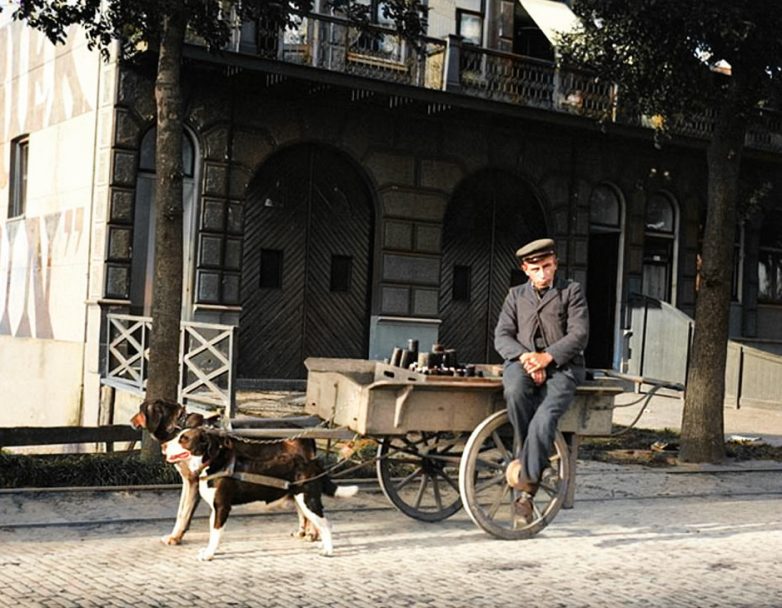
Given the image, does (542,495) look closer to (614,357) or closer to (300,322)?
(300,322)

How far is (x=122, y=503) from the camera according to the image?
8.69 meters

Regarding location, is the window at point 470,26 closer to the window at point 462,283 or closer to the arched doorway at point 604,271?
the arched doorway at point 604,271

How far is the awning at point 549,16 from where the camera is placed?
19.9 metres

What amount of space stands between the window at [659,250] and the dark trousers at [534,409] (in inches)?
607

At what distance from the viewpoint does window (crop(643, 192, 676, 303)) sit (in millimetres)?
Result: 22641

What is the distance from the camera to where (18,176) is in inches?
827

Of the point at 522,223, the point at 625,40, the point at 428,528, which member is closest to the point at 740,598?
the point at 428,528

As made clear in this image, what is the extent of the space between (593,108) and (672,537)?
14.1 meters

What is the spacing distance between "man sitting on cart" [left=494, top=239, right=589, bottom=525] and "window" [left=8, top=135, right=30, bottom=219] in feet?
49.6

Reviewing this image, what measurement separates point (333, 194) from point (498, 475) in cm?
1193

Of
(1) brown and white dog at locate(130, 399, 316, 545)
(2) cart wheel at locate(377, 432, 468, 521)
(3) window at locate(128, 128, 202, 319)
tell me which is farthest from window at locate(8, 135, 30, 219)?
(1) brown and white dog at locate(130, 399, 316, 545)

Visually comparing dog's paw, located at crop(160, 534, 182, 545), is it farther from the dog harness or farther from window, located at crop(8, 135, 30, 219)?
window, located at crop(8, 135, 30, 219)

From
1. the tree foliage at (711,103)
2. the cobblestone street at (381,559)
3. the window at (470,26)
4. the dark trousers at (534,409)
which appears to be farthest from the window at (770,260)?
the dark trousers at (534,409)

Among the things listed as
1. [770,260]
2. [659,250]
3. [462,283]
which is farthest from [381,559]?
[770,260]
